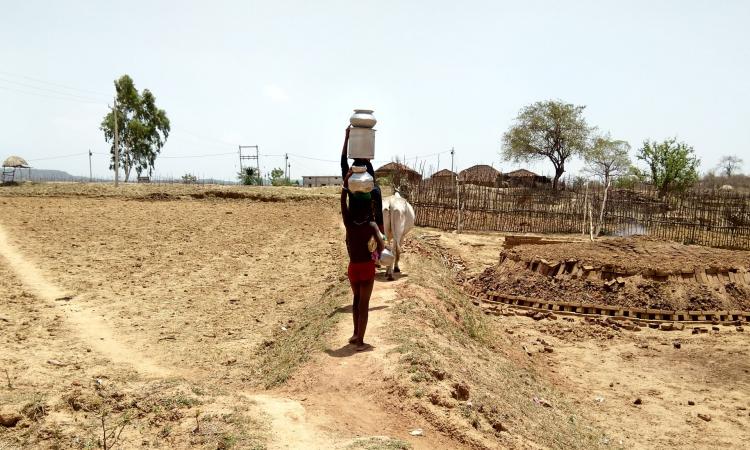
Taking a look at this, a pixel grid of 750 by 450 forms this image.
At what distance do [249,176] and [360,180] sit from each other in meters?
28.9

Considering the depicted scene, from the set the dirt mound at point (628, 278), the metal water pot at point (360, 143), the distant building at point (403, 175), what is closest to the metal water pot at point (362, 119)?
the metal water pot at point (360, 143)

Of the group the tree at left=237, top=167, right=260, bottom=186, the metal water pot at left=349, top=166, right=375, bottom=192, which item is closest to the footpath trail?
the metal water pot at left=349, top=166, right=375, bottom=192

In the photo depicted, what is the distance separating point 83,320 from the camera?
7734 mm

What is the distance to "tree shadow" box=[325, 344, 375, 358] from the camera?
17.1 ft

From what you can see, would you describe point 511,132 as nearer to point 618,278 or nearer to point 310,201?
point 310,201

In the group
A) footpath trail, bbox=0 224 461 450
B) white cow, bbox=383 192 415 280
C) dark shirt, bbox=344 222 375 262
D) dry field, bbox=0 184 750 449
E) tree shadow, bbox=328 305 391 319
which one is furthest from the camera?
white cow, bbox=383 192 415 280

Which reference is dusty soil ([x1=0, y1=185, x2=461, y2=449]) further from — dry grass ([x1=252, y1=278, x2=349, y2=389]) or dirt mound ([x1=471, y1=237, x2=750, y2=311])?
dirt mound ([x1=471, y1=237, x2=750, y2=311])

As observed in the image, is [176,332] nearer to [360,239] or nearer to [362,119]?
[360,239]

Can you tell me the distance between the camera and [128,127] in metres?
41.7

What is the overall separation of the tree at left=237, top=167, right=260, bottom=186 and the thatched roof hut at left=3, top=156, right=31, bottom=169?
11752 millimetres

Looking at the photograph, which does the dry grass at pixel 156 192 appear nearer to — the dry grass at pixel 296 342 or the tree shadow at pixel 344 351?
the dry grass at pixel 296 342

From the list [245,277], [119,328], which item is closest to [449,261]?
[245,277]

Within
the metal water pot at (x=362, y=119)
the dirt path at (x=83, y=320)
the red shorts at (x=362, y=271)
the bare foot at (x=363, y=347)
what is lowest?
the dirt path at (x=83, y=320)

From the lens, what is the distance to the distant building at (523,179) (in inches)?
1086
